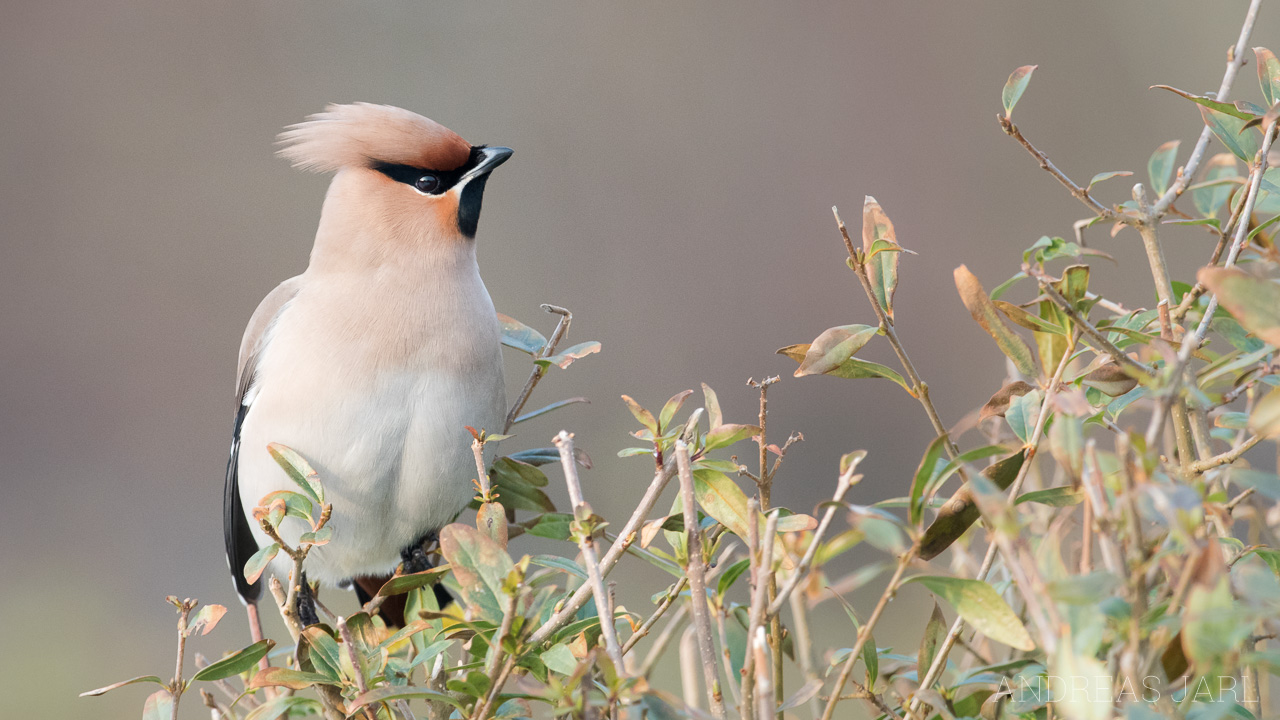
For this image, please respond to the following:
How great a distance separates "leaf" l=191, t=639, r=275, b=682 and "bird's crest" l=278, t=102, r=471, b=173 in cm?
112

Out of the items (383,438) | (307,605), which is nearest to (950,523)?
(383,438)

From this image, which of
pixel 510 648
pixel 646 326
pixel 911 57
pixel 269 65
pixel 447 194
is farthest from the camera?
pixel 269 65

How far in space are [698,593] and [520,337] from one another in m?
0.92

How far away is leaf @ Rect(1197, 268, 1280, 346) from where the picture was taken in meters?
0.72

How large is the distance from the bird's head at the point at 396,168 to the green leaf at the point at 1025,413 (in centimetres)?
123

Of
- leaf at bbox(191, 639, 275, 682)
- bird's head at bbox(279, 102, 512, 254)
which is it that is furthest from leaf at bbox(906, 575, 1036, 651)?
bird's head at bbox(279, 102, 512, 254)

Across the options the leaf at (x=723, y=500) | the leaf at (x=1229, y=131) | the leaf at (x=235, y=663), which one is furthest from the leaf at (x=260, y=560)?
the leaf at (x=1229, y=131)

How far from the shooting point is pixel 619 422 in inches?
188

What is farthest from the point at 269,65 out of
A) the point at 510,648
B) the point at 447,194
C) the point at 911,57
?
the point at 510,648

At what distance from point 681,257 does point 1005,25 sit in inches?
75.2

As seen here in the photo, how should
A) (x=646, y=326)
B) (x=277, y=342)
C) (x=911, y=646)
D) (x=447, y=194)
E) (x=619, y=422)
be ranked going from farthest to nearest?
(x=646, y=326), (x=619, y=422), (x=911, y=646), (x=447, y=194), (x=277, y=342)

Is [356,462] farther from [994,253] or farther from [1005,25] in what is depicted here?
[1005,25]

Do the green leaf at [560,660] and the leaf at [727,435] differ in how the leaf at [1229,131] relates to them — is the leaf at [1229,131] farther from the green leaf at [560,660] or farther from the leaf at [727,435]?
the green leaf at [560,660]

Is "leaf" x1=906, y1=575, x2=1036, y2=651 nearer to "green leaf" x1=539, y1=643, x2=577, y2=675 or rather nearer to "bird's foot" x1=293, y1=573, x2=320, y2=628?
"green leaf" x1=539, y1=643, x2=577, y2=675
